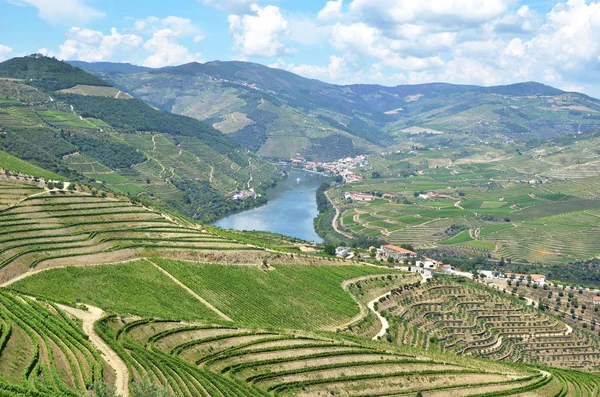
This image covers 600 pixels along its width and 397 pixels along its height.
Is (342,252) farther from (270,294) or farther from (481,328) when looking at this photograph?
(270,294)

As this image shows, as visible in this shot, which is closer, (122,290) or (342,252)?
(122,290)

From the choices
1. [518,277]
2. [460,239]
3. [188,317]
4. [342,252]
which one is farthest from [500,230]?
[188,317]

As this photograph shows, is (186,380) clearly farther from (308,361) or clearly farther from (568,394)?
(568,394)

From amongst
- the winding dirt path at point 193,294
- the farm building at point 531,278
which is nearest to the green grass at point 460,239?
the farm building at point 531,278

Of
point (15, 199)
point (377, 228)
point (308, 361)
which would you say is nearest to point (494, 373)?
point (308, 361)

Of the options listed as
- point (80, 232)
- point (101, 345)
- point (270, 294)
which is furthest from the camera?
point (270, 294)

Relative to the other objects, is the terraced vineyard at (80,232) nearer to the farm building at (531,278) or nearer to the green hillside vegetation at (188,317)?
the green hillside vegetation at (188,317)
